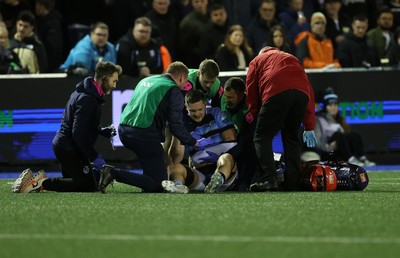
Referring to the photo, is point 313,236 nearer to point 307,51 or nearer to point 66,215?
point 66,215

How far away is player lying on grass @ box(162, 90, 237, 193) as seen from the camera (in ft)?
40.3

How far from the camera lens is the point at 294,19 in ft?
66.5

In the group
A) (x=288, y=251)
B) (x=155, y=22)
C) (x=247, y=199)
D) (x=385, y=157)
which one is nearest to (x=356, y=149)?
(x=385, y=157)

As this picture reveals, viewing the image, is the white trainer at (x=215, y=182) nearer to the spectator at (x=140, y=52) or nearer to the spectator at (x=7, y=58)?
the spectator at (x=140, y=52)

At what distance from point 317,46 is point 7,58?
17.3 ft

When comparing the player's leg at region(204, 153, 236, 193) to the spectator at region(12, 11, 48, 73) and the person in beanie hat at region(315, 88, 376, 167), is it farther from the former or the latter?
the spectator at region(12, 11, 48, 73)

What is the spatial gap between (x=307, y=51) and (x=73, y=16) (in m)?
4.32

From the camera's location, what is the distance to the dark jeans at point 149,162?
482 inches

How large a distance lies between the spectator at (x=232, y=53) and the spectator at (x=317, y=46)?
3.50 ft

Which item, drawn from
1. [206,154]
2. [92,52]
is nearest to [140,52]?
[92,52]

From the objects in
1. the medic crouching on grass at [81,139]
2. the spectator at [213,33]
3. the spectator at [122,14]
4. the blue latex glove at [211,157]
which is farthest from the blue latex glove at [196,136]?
the spectator at [122,14]

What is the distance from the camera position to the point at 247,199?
438 inches

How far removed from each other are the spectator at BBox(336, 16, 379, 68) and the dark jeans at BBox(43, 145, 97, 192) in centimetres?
727

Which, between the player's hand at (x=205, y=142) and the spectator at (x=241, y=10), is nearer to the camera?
the player's hand at (x=205, y=142)
